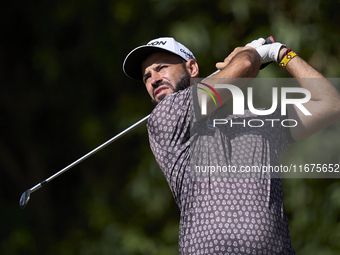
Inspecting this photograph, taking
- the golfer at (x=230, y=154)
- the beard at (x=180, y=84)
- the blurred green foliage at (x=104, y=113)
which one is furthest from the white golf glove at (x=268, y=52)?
the blurred green foliage at (x=104, y=113)

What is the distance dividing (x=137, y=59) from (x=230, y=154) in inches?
25.6

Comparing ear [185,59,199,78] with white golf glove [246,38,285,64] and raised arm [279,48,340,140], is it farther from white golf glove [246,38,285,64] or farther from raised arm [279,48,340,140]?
raised arm [279,48,340,140]

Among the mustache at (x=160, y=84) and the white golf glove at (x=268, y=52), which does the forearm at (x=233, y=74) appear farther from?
the mustache at (x=160, y=84)

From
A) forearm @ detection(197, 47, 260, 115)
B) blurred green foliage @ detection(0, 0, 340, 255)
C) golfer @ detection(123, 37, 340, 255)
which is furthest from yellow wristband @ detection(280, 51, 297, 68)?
blurred green foliage @ detection(0, 0, 340, 255)

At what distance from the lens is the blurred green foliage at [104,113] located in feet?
12.9

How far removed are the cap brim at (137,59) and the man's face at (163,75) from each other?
0.7 inches

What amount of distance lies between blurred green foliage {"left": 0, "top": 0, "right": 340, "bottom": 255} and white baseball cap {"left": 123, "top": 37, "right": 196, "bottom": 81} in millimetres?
1617

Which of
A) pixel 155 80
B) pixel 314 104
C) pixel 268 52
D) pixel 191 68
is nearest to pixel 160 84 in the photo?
pixel 155 80

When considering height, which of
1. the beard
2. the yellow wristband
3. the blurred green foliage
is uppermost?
the beard

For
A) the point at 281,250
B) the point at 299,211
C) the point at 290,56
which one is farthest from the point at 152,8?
the point at 281,250

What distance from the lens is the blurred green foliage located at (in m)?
3.95

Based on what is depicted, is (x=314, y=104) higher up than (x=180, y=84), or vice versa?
(x=180, y=84)

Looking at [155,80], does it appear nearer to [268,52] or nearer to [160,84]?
[160,84]

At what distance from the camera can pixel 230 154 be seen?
178 centimetres
